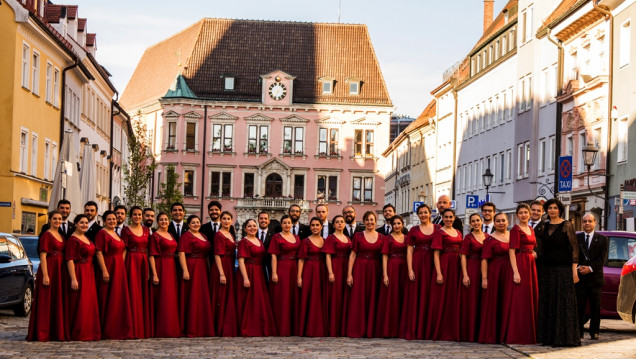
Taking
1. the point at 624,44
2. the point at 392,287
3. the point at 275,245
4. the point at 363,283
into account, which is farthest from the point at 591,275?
the point at 624,44

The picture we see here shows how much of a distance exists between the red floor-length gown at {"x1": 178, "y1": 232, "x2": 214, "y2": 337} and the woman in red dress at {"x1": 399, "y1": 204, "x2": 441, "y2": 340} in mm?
2816

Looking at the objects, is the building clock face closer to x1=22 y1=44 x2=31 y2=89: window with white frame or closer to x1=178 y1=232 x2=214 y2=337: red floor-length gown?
x1=22 y1=44 x2=31 y2=89: window with white frame

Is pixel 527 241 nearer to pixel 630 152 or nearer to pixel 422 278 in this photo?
pixel 422 278

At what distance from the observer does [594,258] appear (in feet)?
59.1

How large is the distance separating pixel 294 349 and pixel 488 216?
3.91 metres

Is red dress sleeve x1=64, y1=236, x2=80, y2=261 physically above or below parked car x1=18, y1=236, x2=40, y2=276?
above

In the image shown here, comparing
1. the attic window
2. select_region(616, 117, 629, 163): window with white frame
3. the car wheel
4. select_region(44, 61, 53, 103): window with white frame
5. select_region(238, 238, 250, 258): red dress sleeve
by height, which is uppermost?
the attic window

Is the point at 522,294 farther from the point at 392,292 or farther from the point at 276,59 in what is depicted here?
the point at 276,59

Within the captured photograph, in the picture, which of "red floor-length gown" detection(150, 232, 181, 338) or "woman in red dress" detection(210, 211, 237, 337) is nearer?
"red floor-length gown" detection(150, 232, 181, 338)

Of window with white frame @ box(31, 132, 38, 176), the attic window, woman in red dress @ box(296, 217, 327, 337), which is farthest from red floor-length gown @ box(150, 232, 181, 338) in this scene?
the attic window

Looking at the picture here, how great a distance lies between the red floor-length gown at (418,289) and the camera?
17672 mm

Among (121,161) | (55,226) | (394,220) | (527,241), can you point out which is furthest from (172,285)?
(121,161)

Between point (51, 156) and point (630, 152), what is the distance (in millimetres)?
20300

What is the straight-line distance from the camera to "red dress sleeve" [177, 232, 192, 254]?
17.6 metres
